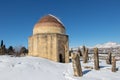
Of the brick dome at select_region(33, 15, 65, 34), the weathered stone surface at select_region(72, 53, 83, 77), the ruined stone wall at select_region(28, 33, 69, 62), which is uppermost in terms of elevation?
the brick dome at select_region(33, 15, 65, 34)

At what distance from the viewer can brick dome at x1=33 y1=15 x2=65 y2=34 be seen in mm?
25344

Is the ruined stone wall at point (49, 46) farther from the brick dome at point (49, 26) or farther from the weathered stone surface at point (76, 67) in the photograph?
the weathered stone surface at point (76, 67)

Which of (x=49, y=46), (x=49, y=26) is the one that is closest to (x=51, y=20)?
(x=49, y=26)

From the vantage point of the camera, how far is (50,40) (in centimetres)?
2430

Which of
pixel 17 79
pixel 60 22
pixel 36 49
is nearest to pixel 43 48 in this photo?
pixel 36 49

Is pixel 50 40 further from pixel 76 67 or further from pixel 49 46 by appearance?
pixel 76 67

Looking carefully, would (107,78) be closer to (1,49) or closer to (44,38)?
(44,38)

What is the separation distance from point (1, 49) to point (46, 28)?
873 cm

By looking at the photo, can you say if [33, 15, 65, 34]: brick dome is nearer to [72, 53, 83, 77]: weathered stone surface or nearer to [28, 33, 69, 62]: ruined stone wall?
[28, 33, 69, 62]: ruined stone wall

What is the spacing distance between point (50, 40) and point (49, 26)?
205 centimetres

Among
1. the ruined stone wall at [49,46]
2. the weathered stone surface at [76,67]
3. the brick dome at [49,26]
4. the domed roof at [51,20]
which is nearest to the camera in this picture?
the weathered stone surface at [76,67]

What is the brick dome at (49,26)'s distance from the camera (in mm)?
25344

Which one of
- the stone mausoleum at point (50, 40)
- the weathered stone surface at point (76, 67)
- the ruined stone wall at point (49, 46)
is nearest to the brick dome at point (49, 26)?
the stone mausoleum at point (50, 40)

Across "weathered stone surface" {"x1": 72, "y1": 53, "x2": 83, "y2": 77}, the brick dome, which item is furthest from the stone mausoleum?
"weathered stone surface" {"x1": 72, "y1": 53, "x2": 83, "y2": 77}
